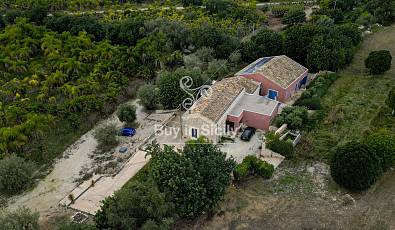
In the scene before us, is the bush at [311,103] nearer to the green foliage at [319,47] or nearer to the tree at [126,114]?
the green foliage at [319,47]

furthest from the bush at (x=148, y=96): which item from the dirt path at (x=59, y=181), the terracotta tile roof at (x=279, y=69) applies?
the terracotta tile roof at (x=279, y=69)

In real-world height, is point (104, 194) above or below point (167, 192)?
below

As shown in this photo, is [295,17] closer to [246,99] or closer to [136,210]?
[246,99]

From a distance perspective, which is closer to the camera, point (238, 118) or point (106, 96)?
point (238, 118)

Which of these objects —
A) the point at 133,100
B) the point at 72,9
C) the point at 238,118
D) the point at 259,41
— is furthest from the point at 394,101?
the point at 72,9

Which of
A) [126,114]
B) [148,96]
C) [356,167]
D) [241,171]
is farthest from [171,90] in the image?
[356,167]

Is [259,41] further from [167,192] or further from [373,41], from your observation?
[167,192]

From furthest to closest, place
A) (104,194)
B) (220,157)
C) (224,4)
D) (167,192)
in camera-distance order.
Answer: (224,4) < (104,194) < (220,157) < (167,192)

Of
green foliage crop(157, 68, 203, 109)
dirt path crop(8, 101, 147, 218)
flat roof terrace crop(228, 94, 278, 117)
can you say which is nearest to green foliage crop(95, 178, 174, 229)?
dirt path crop(8, 101, 147, 218)
